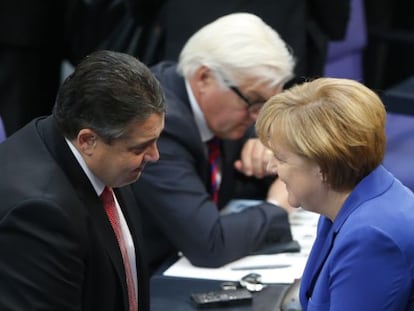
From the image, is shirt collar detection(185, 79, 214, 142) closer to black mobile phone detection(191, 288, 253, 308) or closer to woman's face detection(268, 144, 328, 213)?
black mobile phone detection(191, 288, 253, 308)

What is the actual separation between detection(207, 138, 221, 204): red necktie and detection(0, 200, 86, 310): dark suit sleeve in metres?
1.23

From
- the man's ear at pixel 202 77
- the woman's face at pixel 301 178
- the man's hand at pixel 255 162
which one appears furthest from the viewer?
the man's hand at pixel 255 162

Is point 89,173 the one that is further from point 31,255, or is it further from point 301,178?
point 301,178

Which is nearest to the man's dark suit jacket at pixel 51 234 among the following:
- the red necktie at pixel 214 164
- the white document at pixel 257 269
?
the white document at pixel 257 269

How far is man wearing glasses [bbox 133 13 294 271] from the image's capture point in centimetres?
290

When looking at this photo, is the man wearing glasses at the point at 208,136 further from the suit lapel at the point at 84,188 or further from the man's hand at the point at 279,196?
the suit lapel at the point at 84,188

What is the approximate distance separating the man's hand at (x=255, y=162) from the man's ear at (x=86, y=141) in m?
1.25

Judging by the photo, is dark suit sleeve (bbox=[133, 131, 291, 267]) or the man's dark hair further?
dark suit sleeve (bbox=[133, 131, 291, 267])

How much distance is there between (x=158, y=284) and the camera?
272cm

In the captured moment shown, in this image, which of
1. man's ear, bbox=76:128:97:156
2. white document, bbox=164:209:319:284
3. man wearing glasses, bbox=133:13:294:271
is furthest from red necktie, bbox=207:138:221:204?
man's ear, bbox=76:128:97:156

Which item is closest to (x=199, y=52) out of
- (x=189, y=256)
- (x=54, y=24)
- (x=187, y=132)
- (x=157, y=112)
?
(x=187, y=132)

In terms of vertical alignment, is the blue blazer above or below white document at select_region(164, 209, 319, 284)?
above

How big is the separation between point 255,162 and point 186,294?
82cm

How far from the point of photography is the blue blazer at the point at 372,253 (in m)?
2.00
